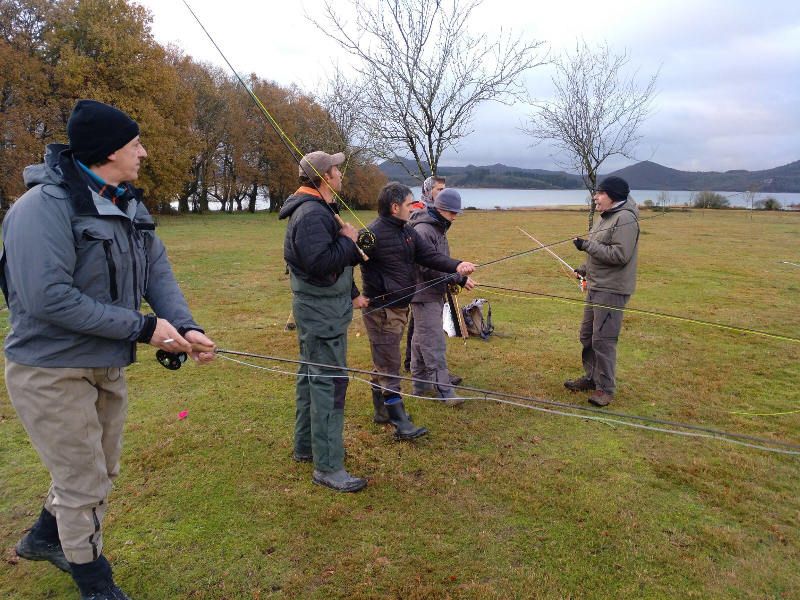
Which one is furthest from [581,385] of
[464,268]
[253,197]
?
[253,197]

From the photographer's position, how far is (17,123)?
25688 millimetres

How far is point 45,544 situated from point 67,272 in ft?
5.79

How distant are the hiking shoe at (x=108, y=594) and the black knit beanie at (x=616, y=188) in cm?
511

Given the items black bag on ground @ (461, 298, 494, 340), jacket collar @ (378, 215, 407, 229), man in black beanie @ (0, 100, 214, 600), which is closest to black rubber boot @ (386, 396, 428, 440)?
jacket collar @ (378, 215, 407, 229)

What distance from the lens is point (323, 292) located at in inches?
156

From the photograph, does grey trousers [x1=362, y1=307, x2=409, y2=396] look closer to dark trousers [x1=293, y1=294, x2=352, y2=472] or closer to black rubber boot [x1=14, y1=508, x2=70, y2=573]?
dark trousers [x1=293, y1=294, x2=352, y2=472]

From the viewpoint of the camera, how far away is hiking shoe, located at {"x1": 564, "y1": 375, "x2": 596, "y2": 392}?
6.27 metres

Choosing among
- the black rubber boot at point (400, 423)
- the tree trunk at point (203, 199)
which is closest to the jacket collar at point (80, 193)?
the black rubber boot at point (400, 423)

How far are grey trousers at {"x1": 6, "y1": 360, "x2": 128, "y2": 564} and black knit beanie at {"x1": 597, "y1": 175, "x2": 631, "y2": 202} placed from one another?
4694 mm

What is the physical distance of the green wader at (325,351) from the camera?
3.98m

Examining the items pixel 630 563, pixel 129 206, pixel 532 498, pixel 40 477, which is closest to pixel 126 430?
pixel 40 477

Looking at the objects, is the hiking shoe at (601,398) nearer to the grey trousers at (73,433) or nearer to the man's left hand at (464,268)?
the man's left hand at (464,268)

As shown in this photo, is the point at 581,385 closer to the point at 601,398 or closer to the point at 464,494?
the point at 601,398

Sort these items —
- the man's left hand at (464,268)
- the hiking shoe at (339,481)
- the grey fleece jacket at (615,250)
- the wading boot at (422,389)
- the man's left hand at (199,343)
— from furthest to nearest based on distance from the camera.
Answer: the wading boot at (422,389) < the grey fleece jacket at (615,250) < the man's left hand at (464,268) < the hiking shoe at (339,481) < the man's left hand at (199,343)
